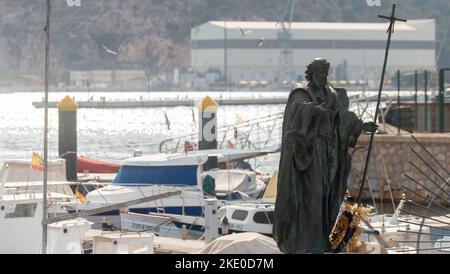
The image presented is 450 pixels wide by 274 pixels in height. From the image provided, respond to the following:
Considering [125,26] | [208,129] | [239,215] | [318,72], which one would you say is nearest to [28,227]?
[239,215]

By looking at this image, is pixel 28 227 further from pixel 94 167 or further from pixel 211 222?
pixel 94 167

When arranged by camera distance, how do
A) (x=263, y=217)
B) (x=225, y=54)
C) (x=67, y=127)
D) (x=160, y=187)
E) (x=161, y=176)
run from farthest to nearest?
(x=225, y=54), (x=67, y=127), (x=161, y=176), (x=160, y=187), (x=263, y=217)

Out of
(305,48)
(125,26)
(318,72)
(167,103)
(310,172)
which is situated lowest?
(167,103)

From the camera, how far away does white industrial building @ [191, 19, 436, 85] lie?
488ft

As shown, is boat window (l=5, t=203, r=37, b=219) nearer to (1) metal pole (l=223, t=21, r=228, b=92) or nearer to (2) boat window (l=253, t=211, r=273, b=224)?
(2) boat window (l=253, t=211, r=273, b=224)

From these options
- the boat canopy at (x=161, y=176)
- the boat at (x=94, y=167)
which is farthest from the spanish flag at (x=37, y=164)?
the boat at (x=94, y=167)

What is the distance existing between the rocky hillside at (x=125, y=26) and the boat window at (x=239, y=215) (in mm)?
154279

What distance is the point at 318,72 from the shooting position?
402 inches

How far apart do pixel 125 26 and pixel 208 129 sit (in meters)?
162

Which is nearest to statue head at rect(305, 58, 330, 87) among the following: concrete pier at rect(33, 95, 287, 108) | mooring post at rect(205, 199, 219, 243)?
mooring post at rect(205, 199, 219, 243)

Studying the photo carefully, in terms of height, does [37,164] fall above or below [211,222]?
above

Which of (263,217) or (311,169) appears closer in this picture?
(311,169)

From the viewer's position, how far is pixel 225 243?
1195 cm

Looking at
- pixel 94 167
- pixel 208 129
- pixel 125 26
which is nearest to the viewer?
pixel 208 129
